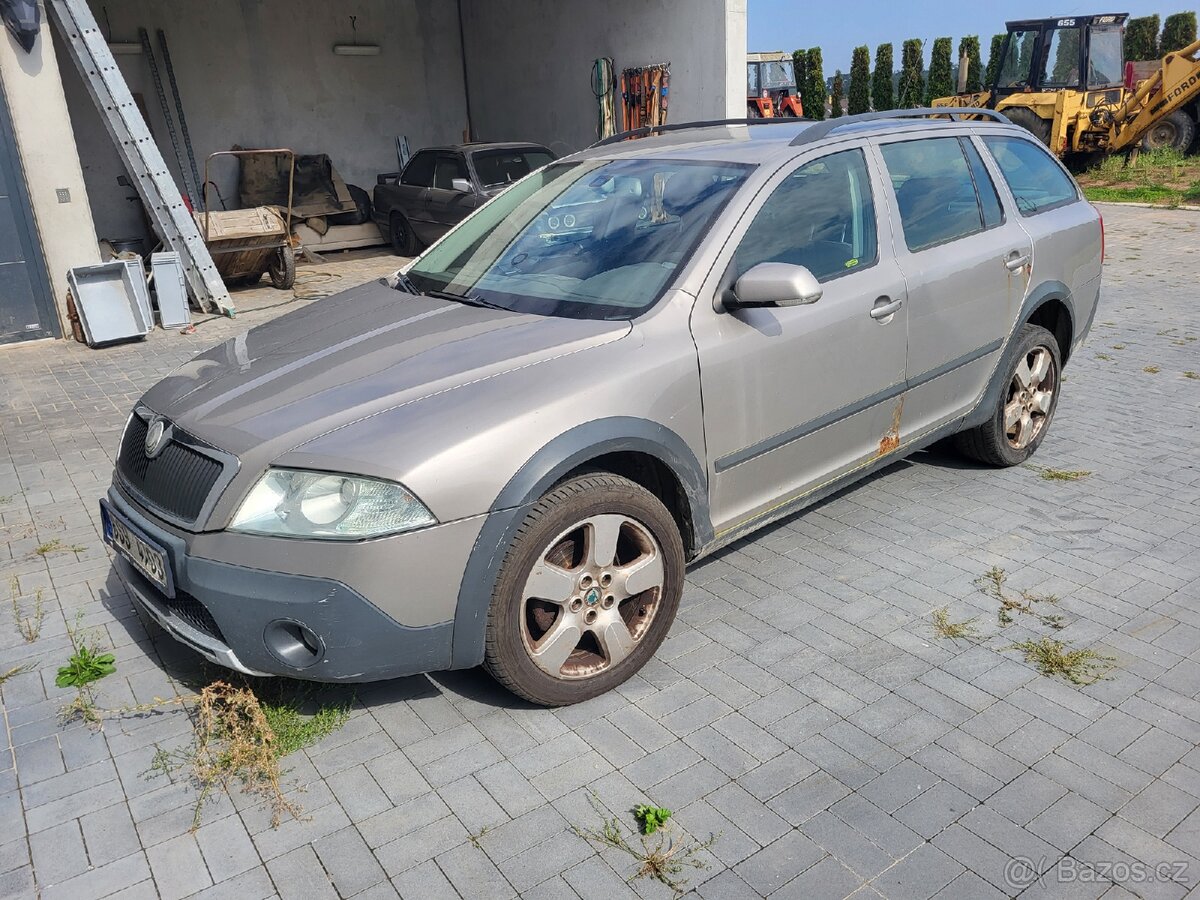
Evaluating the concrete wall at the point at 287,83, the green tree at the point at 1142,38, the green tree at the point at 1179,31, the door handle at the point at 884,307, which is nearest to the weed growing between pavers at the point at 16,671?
the door handle at the point at 884,307

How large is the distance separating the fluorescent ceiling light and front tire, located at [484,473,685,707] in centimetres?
1443

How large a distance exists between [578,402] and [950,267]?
2.14 meters

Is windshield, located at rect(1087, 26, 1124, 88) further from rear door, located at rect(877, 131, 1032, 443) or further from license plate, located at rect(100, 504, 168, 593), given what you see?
license plate, located at rect(100, 504, 168, 593)

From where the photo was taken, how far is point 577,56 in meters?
13.8

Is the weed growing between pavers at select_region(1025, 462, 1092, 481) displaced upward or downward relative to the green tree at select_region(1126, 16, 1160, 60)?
downward

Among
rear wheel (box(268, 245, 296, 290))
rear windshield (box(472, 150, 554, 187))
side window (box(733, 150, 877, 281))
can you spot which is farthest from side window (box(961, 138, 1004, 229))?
rear wheel (box(268, 245, 296, 290))

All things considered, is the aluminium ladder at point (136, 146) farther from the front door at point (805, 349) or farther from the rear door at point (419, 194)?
the front door at point (805, 349)

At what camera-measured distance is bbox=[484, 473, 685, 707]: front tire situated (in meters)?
3.02

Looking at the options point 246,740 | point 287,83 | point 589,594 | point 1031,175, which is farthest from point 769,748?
point 287,83

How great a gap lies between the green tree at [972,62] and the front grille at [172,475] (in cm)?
2865

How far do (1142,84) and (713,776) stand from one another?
1955cm

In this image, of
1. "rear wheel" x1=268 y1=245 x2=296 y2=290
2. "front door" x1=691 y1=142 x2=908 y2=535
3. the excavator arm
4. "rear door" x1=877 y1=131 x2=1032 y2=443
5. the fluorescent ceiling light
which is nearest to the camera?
"front door" x1=691 y1=142 x2=908 y2=535

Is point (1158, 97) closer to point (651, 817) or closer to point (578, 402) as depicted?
point (578, 402)

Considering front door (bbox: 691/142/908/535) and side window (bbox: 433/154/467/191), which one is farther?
side window (bbox: 433/154/467/191)
